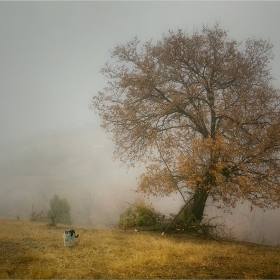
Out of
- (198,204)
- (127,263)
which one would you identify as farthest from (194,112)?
(127,263)

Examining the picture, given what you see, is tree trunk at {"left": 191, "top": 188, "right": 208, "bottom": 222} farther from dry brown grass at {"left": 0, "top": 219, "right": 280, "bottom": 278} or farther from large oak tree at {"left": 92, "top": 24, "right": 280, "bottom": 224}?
dry brown grass at {"left": 0, "top": 219, "right": 280, "bottom": 278}

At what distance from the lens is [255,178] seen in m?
12.1

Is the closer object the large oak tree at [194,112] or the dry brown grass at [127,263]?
the dry brown grass at [127,263]

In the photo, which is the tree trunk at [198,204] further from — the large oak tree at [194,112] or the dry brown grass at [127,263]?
the dry brown grass at [127,263]

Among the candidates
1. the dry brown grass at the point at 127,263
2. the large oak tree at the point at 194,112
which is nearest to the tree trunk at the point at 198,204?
the large oak tree at the point at 194,112

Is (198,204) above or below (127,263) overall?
above

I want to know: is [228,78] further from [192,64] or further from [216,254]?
[216,254]

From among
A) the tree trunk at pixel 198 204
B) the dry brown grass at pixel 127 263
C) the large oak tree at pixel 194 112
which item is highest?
the large oak tree at pixel 194 112

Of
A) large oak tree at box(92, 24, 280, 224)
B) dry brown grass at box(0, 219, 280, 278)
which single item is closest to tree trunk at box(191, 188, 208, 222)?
large oak tree at box(92, 24, 280, 224)

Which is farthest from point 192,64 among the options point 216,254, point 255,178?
point 216,254

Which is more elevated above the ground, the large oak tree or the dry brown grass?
the large oak tree

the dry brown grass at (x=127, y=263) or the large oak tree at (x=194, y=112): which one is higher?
the large oak tree at (x=194, y=112)

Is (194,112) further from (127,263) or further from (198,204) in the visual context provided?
(127,263)

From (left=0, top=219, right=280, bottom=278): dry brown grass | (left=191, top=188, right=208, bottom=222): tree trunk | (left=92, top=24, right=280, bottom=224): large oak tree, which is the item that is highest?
(left=92, top=24, right=280, bottom=224): large oak tree
